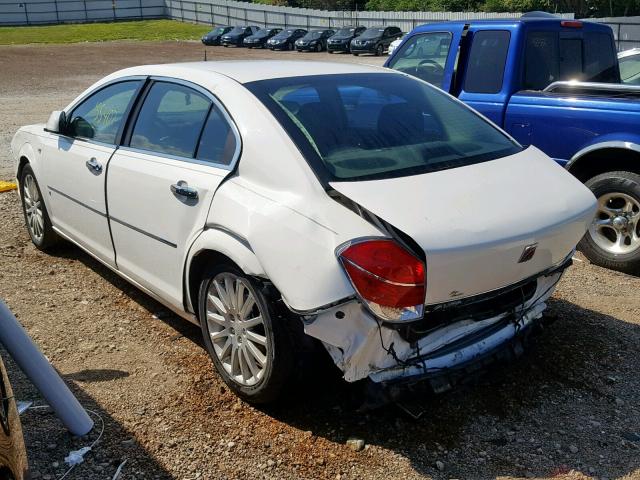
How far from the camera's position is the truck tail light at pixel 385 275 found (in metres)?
2.67

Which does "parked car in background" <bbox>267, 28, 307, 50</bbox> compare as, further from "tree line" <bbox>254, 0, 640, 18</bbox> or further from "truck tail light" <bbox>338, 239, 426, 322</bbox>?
"truck tail light" <bbox>338, 239, 426, 322</bbox>

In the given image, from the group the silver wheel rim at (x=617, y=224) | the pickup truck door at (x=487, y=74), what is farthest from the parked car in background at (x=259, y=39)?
the silver wheel rim at (x=617, y=224)

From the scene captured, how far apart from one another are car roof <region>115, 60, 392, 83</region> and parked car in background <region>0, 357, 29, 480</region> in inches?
84.1

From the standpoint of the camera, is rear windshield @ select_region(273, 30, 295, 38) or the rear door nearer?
the rear door

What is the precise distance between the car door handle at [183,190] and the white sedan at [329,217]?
13 millimetres

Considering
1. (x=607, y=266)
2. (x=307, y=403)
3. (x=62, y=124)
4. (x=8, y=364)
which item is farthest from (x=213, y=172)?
(x=607, y=266)

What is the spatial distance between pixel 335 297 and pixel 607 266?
3441 mm

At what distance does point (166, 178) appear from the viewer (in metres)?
3.67

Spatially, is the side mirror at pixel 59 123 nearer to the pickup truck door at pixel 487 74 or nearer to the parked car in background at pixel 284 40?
the pickup truck door at pixel 487 74

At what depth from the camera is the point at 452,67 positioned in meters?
6.23

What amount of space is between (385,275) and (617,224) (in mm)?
3363

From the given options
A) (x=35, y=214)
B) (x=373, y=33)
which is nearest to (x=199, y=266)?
(x=35, y=214)

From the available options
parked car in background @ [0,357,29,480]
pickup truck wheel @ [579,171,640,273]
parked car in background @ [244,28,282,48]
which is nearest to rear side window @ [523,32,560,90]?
pickup truck wheel @ [579,171,640,273]

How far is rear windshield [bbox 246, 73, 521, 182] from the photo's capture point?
320cm
